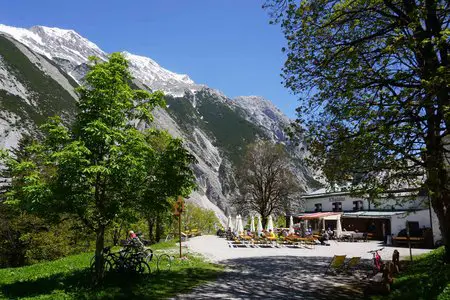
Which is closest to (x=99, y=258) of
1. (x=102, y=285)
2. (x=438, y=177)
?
(x=102, y=285)

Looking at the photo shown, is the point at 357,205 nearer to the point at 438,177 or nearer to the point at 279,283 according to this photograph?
the point at 279,283

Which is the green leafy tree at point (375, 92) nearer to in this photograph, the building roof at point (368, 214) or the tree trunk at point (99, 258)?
the tree trunk at point (99, 258)

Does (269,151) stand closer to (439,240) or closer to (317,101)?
(439,240)

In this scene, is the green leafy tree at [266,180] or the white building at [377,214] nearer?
the white building at [377,214]

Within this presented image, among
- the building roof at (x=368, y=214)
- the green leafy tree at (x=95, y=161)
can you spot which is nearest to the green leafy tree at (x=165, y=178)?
the green leafy tree at (x=95, y=161)

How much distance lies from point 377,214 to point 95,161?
3628cm

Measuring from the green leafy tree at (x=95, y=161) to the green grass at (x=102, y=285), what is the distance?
1.17 m

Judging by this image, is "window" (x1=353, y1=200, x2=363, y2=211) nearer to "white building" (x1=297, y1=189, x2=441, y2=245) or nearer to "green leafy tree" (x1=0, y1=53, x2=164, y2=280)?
"white building" (x1=297, y1=189, x2=441, y2=245)

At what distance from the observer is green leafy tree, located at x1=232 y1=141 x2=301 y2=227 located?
46.2 m

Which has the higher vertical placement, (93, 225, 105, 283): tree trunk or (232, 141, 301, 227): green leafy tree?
(232, 141, 301, 227): green leafy tree

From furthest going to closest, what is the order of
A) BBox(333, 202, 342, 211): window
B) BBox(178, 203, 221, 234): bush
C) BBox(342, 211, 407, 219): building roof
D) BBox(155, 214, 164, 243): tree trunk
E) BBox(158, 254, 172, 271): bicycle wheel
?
1. BBox(178, 203, 221, 234): bush
2. BBox(333, 202, 342, 211): window
3. BBox(342, 211, 407, 219): building roof
4. BBox(155, 214, 164, 243): tree trunk
5. BBox(158, 254, 172, 271): bicycle wheel

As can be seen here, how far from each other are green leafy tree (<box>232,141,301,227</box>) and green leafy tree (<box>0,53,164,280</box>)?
110 feet

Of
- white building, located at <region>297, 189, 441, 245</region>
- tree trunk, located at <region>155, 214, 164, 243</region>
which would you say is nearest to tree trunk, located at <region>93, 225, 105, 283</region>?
white building, located at <region>297, 189, 441, 245</region>

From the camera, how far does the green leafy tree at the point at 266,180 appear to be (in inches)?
1821
